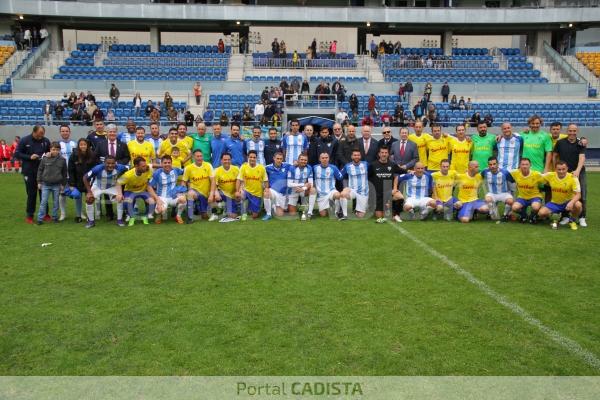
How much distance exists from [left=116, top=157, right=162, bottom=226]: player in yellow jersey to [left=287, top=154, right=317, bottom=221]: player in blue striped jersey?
2.68 metres

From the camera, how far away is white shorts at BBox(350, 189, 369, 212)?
998 cm

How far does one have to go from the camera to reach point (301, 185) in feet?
33.4

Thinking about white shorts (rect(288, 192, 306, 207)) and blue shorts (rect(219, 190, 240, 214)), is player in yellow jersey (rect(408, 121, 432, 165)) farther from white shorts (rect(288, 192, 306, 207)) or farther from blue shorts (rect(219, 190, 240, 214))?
blue shorts (rect(219, 190, 240, 214))

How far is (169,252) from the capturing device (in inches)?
284

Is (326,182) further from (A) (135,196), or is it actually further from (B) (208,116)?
(B) (208,116)

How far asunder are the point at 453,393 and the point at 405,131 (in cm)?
724

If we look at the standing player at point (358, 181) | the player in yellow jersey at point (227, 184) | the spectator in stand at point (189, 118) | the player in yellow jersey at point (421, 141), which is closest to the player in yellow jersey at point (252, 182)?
the player in yellow jersey at point (227, 184)

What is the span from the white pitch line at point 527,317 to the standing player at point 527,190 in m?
3.15

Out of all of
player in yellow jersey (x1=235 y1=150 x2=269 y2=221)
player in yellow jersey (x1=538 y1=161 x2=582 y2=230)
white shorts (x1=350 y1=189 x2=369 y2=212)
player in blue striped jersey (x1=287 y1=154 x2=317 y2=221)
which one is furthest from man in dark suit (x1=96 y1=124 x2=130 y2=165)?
player in yellow jersey (x1=538 y1=161 x2=582 y2=230)

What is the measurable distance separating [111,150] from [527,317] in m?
8.16

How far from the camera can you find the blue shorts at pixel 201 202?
10000 mm

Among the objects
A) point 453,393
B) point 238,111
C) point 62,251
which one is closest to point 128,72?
point 238,111

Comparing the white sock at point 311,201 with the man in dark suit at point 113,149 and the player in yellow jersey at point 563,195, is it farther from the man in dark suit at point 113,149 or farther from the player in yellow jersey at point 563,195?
the player in yellow jersey at point 563,195

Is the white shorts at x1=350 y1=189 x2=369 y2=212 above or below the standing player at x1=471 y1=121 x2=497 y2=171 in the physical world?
below
